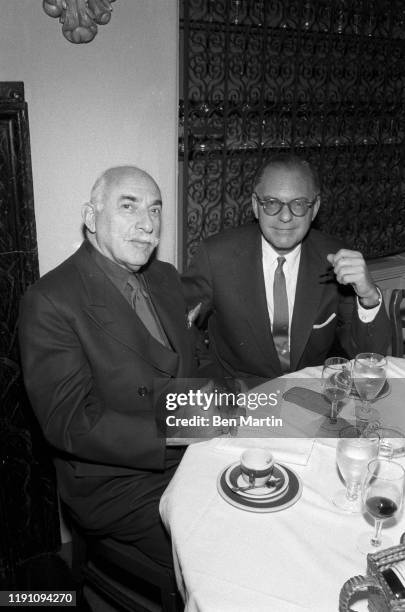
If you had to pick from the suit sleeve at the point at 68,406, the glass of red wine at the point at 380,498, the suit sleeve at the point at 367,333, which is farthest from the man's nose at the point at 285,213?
the glass of red wine at the point at 380,498

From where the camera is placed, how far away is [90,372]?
2.09 m

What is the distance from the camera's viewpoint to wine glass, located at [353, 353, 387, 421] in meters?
1.90

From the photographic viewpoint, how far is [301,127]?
146 inches

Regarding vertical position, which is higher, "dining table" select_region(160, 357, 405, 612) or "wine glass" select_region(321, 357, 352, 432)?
"wine glass" select_region(321, 357, 352, 432)

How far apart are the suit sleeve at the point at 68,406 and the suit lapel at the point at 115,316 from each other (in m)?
0.13

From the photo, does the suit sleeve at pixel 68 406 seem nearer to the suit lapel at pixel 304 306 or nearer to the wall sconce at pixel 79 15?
the suit lapel at pixel 304 306

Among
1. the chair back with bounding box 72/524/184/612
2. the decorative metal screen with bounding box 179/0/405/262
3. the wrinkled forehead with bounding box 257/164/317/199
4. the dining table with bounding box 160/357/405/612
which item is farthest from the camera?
the decorative metal screen with bounding box 179/0/405/262

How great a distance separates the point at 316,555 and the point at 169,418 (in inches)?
34.2

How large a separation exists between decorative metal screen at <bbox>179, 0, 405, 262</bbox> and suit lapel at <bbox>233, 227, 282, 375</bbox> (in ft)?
1.88

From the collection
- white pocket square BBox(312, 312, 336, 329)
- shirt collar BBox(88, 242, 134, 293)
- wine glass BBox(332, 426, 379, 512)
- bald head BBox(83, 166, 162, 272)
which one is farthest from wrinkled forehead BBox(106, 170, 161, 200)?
wine glass BBox(332, 426, 379, 512)

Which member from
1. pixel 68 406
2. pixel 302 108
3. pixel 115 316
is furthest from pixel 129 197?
pixel 302 108

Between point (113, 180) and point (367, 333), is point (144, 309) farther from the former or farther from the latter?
point (367, 333)

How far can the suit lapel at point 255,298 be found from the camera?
2.71 metres

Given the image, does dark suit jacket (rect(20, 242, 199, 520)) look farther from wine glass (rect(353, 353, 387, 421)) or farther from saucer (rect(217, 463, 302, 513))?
wine glass (rect(353, 353, 387, 421))
